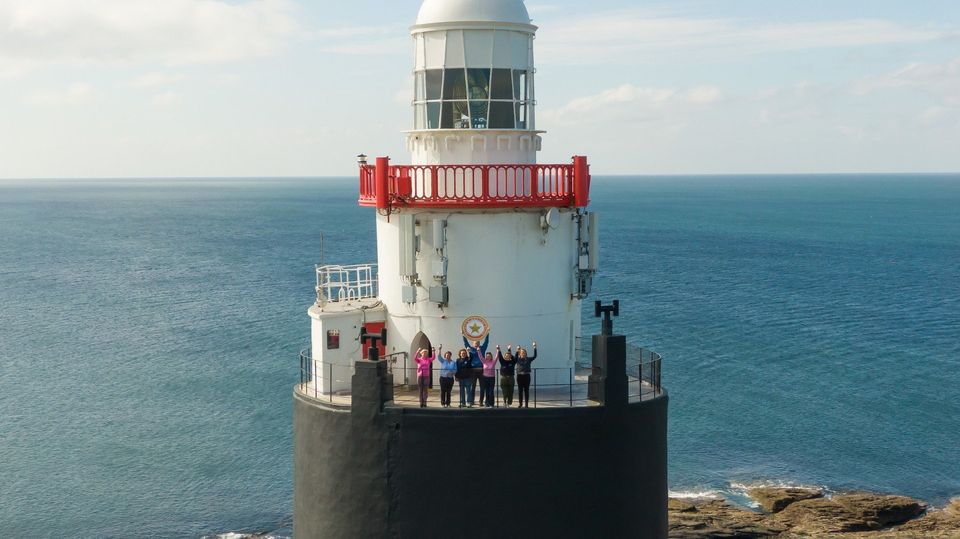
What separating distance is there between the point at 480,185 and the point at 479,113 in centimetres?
129

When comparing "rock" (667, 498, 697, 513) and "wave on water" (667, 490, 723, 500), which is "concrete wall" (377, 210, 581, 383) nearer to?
"rock" (667, 498, 697, 513)

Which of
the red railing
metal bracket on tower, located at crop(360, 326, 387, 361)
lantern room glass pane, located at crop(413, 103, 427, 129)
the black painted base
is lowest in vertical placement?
the black painted base

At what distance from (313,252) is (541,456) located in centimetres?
10077

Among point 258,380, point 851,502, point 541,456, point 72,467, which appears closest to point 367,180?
point 541,456

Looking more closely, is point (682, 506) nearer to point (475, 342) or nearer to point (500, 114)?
point (475, 342)

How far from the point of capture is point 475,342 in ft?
57.1

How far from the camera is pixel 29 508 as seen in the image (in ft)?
130

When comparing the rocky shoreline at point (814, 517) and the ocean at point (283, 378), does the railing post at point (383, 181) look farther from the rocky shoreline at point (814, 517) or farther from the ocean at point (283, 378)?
the ocean at point (283, 378)

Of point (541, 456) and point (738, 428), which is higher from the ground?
point (541, 456)

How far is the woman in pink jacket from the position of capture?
53.7 feet

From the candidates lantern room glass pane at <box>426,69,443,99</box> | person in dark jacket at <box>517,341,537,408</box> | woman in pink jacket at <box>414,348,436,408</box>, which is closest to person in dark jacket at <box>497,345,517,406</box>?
person in dark jacket at <box>517,341,537,408</box>

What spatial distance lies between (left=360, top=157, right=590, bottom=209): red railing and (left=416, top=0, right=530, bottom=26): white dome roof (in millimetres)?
2252

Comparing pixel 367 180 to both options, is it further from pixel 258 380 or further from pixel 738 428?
pixel 258 380

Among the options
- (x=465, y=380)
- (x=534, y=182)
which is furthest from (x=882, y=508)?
(x=465, y=380)
